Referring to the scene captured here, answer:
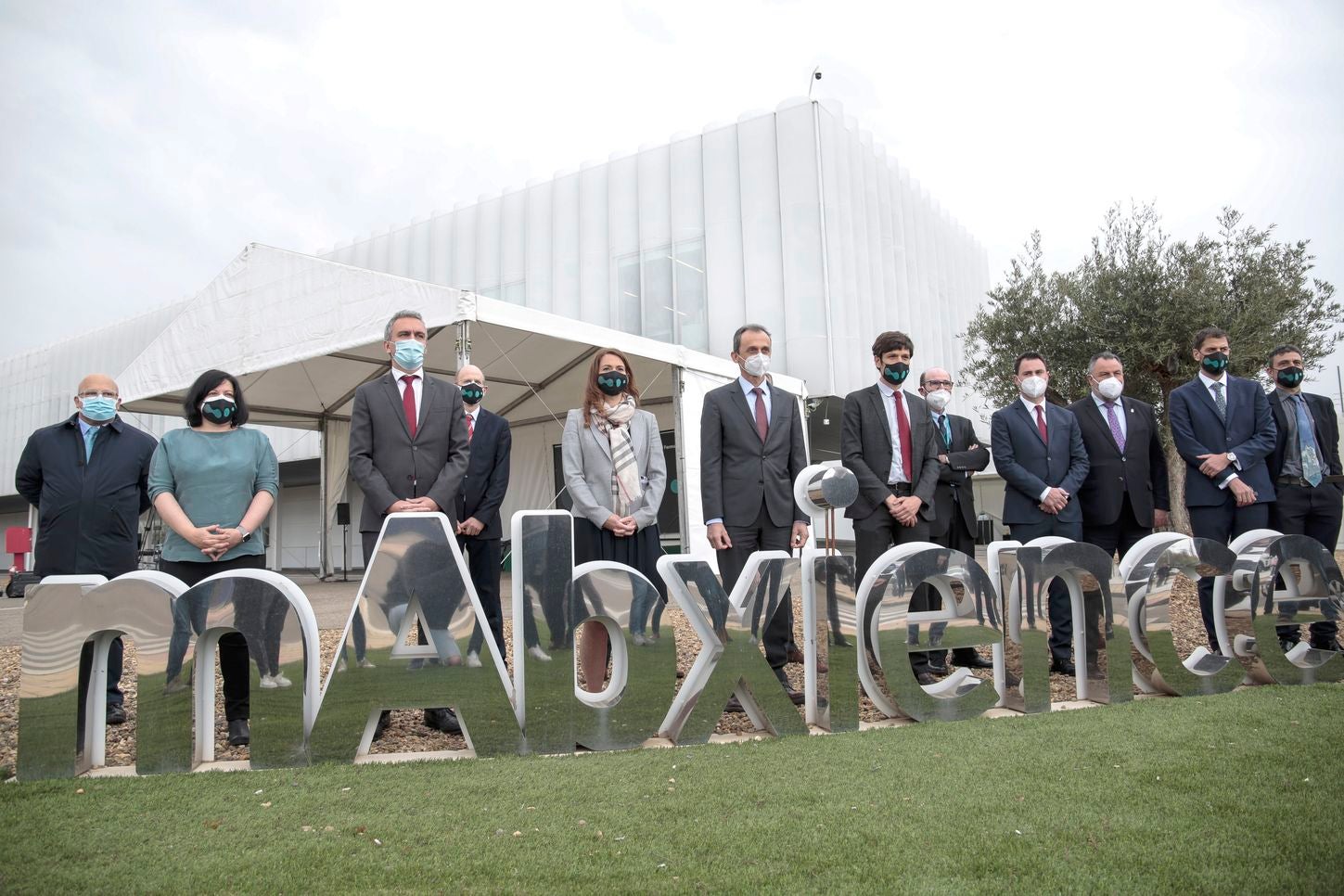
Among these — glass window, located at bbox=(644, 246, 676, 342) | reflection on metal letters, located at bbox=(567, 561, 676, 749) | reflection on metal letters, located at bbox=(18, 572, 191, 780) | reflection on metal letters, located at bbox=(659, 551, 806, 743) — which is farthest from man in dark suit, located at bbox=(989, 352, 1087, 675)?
glass window, located at bbox=(644, 246, 676, 342)

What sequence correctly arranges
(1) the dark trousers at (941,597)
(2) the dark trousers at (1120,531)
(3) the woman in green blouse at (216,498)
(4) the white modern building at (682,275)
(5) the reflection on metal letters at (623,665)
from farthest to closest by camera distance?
(4) the white modern building at (682,275), (2) the dark trousers at (1120,531), (1) the dark trousers at (941,597), (3) the woman in green blouse at (216,498), (5) the reflection on metal letters at (623,665)

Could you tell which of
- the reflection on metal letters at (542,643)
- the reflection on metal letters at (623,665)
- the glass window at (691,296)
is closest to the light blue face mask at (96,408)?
the reflection on metal letters at (542,643)

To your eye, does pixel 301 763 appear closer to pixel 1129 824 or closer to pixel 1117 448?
pixel 1129 824

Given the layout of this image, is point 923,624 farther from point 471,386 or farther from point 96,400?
point 96,400

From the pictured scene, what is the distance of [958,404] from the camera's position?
20.5 m

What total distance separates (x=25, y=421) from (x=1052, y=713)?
3631cm

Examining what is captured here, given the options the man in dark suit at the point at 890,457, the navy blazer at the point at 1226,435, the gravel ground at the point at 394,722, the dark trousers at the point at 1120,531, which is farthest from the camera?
the dark trousers at the point at 1120,531

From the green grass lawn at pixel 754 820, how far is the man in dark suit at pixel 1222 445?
1.75m

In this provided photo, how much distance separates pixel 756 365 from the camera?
4.01m

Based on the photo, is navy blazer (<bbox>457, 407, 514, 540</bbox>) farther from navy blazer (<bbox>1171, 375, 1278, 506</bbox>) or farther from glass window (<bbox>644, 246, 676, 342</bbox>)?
glass window (<bbox>644, 246, 676, 342</bbox>)

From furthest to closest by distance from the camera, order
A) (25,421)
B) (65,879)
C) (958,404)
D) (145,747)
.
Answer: (25,421) → (958,404) → (145,747) → (65,879)

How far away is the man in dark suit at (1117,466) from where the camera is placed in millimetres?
4648

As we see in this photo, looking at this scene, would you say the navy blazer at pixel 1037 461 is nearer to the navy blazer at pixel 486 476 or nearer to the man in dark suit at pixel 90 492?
the navy blazer at pixel 486 476

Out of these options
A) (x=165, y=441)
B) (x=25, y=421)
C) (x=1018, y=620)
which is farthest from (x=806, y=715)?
(x=25, y=421)
